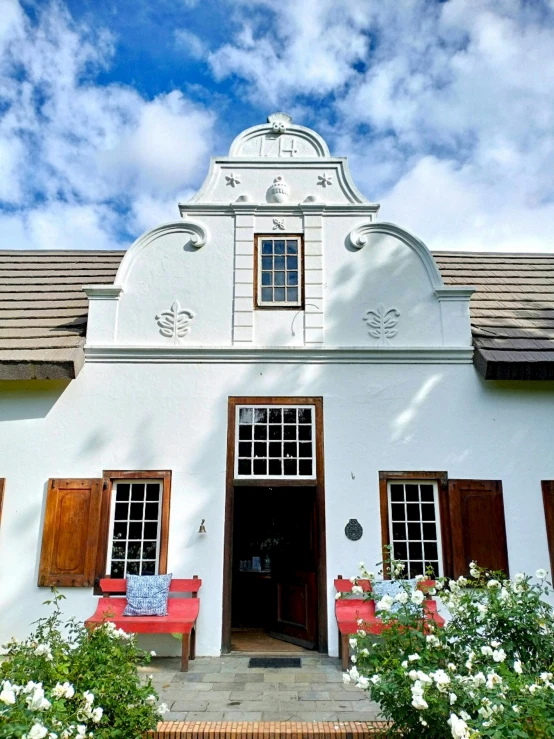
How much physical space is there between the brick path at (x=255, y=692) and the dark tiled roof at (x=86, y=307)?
3.80m

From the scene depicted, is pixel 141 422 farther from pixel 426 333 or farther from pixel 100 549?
pixel 426 333

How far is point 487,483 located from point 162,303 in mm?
4844

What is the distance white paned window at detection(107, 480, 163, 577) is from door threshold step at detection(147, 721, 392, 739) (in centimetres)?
277

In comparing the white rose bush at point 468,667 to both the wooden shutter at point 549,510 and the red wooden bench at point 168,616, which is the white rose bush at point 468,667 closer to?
the red wooden bench at point 168,616

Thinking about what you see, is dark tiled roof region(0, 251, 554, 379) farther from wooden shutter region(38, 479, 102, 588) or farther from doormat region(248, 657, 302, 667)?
doormat region(248, 657, 302, 667)

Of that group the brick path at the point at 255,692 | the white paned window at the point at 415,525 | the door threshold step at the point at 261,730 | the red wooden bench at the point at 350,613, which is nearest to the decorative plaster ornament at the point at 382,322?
the white paned window at the point at 415,525

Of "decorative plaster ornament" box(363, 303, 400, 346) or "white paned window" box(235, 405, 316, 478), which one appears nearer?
"white paned window" box(235, 405, 316, 478)

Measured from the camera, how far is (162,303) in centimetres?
792

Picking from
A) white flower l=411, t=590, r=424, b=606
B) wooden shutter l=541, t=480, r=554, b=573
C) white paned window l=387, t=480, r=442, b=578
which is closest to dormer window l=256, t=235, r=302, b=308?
white paned window l=387, t=480, r=442, b=578

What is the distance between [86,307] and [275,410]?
333 centimetres

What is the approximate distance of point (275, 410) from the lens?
24.9ft

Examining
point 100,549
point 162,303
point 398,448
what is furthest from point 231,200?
point 100,549

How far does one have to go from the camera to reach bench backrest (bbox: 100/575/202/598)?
6.85 meters

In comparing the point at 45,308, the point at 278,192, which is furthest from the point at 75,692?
the point at 278,192
